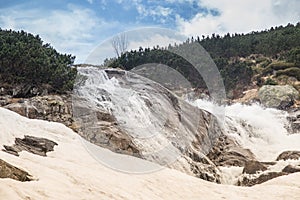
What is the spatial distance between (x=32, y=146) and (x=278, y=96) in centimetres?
3157

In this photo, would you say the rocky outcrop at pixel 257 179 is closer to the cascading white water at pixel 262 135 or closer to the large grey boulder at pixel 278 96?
the cascading white water at pixel 262 135

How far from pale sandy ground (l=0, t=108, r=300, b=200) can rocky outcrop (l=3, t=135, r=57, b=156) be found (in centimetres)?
22

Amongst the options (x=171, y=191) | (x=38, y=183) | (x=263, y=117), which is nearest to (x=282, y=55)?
(x=263, y=117)

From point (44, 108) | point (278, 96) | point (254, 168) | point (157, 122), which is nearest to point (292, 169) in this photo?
point (254, 168)

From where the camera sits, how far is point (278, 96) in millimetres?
38625

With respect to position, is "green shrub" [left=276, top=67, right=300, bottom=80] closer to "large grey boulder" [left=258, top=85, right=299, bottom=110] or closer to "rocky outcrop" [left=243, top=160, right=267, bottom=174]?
"large grey boulder" [left=258, top=85, right=299, bottom=110]

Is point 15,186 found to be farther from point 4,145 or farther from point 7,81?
point 7,81

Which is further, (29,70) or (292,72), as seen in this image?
(292,72)

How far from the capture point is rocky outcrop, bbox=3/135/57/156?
10.1 meters

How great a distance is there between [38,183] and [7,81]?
15.4 metres

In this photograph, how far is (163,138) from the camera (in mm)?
18328

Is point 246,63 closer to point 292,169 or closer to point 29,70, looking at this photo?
point 29,70

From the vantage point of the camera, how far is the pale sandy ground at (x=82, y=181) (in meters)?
7.71

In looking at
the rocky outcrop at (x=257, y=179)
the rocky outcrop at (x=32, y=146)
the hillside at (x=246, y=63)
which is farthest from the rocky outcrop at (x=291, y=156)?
the hillside at (x=246, y=63)
